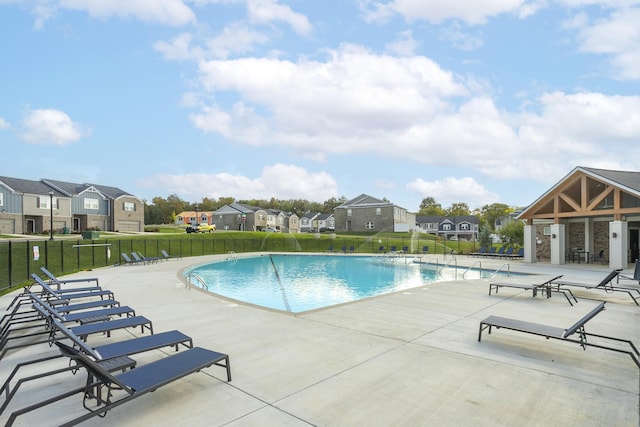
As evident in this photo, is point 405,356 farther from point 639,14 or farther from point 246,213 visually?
point 246,213

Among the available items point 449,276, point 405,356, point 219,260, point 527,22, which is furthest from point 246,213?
point 405,356

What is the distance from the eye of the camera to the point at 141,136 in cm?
2402

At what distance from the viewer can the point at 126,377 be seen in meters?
3.58

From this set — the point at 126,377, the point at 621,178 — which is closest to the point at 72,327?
the point at 126,377

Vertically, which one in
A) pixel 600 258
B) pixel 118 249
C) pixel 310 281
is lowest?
pixel 310 281

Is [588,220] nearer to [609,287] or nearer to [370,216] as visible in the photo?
[609,287]

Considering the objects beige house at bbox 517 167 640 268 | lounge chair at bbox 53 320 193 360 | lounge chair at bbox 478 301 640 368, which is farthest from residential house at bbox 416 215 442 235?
lounge chair at bbox 53 320 193 360

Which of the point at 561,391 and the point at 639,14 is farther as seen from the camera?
the point at 639,14

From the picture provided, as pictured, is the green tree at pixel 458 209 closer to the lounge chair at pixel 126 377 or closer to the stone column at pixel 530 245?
the stone column at pixel 530 245

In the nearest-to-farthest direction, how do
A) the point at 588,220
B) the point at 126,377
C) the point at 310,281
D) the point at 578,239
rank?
1. the point at 126,377
2. the point at 310,281
3. the point at 588,220
4. the point at 578,239

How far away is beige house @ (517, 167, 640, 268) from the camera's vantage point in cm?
1791

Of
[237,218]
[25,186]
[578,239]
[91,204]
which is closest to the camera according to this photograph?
[578,239]

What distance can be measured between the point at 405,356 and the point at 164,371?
11.0 feet

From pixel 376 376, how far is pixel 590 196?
2404 centimetres
